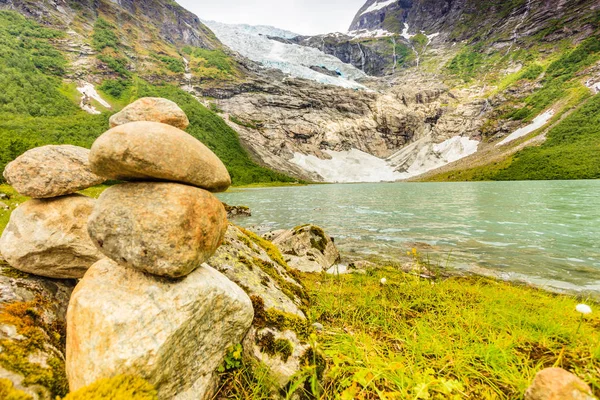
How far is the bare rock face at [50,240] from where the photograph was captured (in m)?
4.97

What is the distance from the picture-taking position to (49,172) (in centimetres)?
535

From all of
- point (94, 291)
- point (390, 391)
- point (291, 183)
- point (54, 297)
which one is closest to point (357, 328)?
point (390, 391)

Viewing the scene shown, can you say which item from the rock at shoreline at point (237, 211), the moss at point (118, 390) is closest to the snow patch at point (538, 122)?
the rock at shoreline at point (237, 211)

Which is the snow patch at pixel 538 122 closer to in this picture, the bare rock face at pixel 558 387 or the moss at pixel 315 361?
the bare rock face at pixel 558 387

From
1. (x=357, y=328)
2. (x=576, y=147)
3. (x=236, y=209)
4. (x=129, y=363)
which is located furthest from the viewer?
(x=576, y=147)

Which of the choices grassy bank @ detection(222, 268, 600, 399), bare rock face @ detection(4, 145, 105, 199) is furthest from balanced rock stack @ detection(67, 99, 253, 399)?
bare rock face @ detection(4, 145, 105, 199)

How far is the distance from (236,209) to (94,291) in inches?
1587

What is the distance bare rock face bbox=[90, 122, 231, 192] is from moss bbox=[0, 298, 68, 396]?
2.32 metres

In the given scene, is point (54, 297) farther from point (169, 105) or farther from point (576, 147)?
point (576, 147)

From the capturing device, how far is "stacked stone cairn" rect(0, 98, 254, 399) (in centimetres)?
352

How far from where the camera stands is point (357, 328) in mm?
6195

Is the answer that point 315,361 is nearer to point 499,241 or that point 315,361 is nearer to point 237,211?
point 499,241

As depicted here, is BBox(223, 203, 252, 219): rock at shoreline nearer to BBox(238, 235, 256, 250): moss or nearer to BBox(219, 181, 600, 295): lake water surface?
BBox(219, 181, 600, 295): lake water surface

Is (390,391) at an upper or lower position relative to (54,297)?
lower
